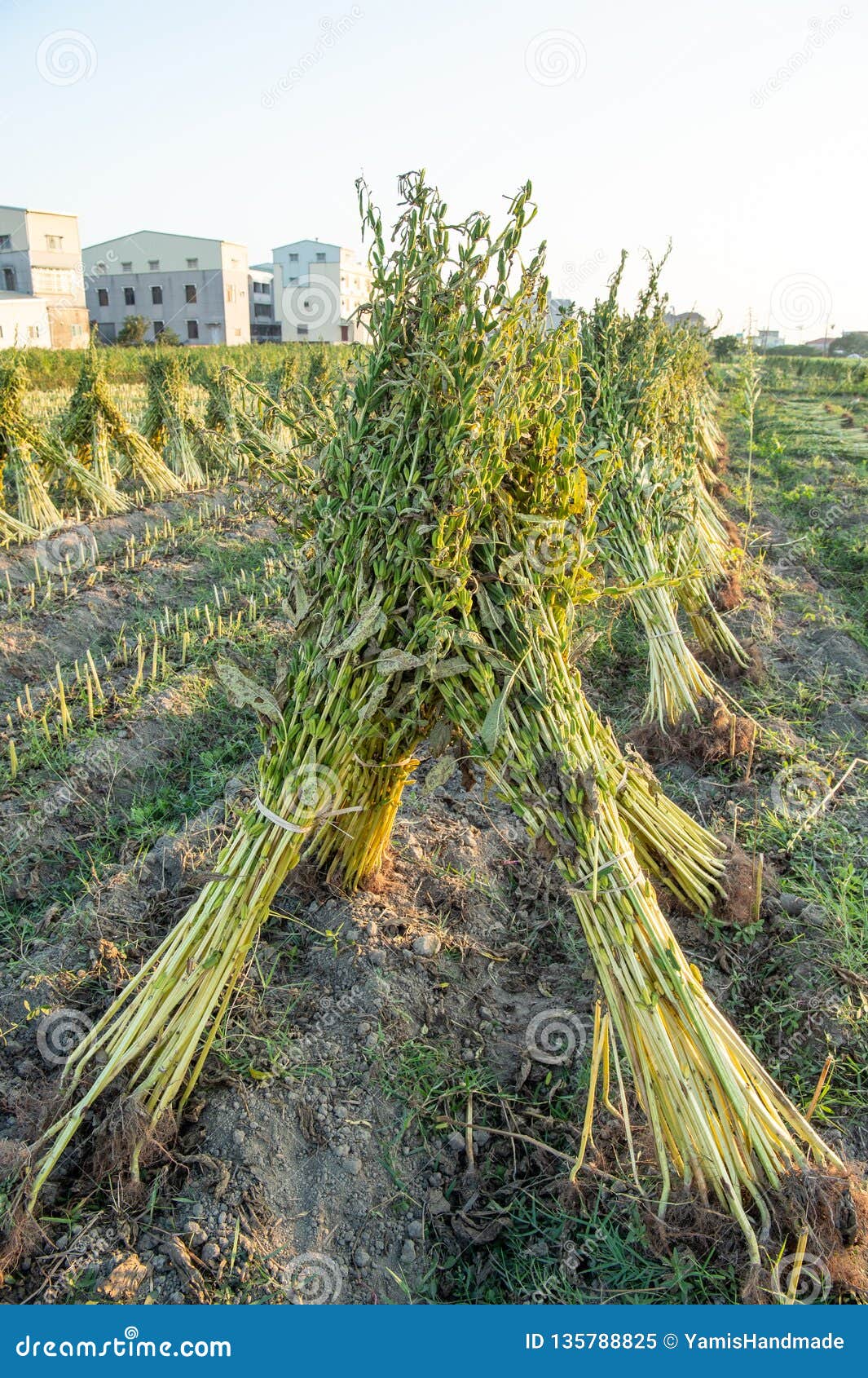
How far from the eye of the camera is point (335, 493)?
2.49 m

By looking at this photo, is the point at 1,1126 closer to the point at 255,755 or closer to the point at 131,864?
the point at 131,864

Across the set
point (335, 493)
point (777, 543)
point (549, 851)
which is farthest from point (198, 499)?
point (549, 851)

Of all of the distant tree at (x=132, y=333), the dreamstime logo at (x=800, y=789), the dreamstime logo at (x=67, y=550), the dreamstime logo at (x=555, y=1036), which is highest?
the distant tree at (x=132, y=333)

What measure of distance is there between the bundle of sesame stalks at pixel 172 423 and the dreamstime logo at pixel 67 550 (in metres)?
3.46

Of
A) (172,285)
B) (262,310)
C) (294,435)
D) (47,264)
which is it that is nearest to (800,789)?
(294,435)

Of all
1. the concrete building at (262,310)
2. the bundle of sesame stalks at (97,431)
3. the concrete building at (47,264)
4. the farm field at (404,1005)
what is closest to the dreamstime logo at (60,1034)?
the farm field at (404,1005)

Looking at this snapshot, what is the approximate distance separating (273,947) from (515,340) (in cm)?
221

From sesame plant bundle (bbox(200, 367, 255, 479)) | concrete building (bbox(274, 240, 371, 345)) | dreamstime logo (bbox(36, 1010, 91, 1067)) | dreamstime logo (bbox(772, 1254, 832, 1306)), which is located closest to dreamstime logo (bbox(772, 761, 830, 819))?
dreamstime logo (bbox(772, 1254, 832, 1306))

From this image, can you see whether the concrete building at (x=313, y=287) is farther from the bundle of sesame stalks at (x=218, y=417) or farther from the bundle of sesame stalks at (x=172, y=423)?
the bundle of sesame stalks at (x=172, y=423)

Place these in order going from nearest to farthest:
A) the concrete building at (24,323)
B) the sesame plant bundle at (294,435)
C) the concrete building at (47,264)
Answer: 1. the sesame plant bundle at (294,435)
2. the concrete building at (24,323)
3. the concrete building at (47,264)

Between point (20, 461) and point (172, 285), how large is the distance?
48.0 m

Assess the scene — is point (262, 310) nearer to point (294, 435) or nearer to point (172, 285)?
point (172, 285)

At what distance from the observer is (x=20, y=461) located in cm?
863

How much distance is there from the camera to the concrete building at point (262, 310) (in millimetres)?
58188
